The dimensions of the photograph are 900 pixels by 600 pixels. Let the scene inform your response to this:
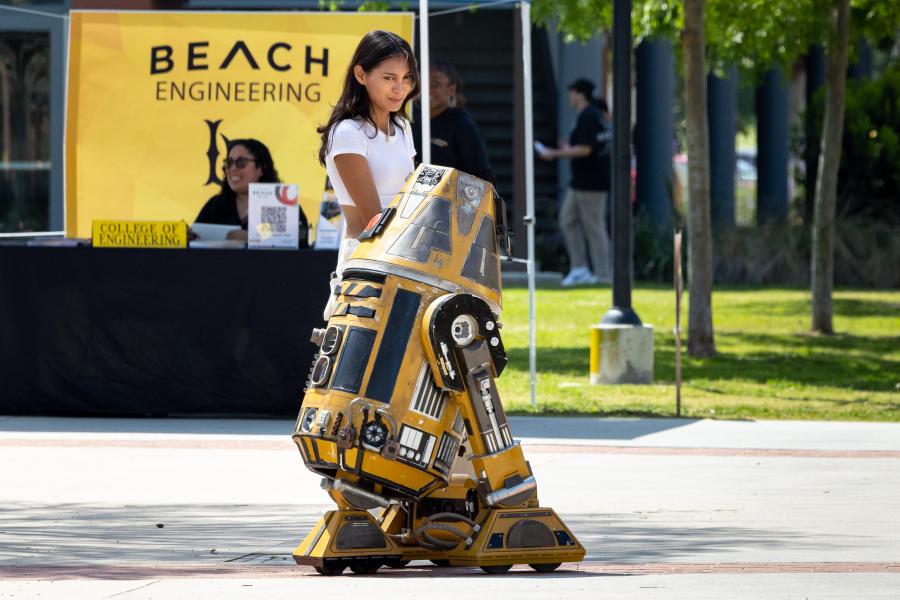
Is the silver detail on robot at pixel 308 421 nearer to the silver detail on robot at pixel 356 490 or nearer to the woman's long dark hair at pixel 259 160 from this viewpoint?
the silver detail on robot at pixel 356 490

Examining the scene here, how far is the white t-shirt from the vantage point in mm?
6160

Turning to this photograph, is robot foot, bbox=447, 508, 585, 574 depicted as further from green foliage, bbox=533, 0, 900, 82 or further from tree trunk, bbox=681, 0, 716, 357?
green foliage, bbox=533, 0, 900, 82

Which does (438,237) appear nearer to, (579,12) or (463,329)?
(463,329)

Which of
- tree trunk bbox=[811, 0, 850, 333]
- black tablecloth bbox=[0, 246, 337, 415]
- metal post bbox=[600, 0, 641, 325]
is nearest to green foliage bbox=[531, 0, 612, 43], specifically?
tree trunk bbox=[811, 0, 850, 333]

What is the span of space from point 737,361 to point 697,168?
1617 millimetres

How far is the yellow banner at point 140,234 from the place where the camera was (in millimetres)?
10625

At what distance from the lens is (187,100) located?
11984mm

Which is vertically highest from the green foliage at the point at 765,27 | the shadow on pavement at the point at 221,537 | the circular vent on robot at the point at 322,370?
the green foliage at the point at 765,27

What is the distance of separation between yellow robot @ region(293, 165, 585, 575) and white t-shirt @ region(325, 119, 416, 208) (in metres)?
0.32

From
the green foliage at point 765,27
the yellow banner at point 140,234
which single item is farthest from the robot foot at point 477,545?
the green foliage at point 765,27

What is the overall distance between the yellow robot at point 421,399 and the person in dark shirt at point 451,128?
409 centimetres

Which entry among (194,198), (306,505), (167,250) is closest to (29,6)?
(194,198)

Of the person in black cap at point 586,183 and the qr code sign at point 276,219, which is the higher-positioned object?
the person in black cap at point 586,183

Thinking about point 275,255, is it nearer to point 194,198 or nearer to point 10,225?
point 194,198
